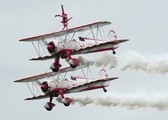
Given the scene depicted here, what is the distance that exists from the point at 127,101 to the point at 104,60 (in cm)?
400

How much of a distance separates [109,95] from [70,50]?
8.30m

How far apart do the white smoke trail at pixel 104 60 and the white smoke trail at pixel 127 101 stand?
128 inches

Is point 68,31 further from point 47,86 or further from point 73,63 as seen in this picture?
point 47,86

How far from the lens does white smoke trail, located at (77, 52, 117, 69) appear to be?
94375 millimetres

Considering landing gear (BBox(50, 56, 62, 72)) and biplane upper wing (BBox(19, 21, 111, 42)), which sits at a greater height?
biplane upper wing (BBox(19, 21, 111, 42))

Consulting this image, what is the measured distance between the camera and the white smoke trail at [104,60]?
310 feet

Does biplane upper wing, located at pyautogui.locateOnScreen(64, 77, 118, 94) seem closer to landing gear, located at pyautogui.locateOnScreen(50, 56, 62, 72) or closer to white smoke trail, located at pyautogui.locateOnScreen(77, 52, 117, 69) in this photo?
landing gear, located at pyautogui.locateOnScreen(50, 56, 62, 72)

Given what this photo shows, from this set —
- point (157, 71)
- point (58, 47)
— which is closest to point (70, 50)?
point (58, 47)

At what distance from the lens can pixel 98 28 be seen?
295ft

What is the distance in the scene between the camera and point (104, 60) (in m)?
95.0

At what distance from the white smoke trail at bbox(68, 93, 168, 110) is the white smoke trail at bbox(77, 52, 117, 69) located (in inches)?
128

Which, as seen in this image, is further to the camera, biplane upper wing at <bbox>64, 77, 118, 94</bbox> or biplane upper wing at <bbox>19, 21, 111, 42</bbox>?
biplane upper wing at <bbox>64, 77, 118, 94</bbox>

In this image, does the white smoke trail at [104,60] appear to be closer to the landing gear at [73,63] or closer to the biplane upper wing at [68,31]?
the biplane upper wing at [68,31]

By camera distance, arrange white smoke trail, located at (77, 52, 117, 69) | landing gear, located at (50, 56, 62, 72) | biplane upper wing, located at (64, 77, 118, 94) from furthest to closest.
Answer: white smoke trail, located at (77, 52, 117, 69) < landing gear, located at (50, 56, 62, 72) < biplane upper wing, located at (64, 77, 118, 94)
